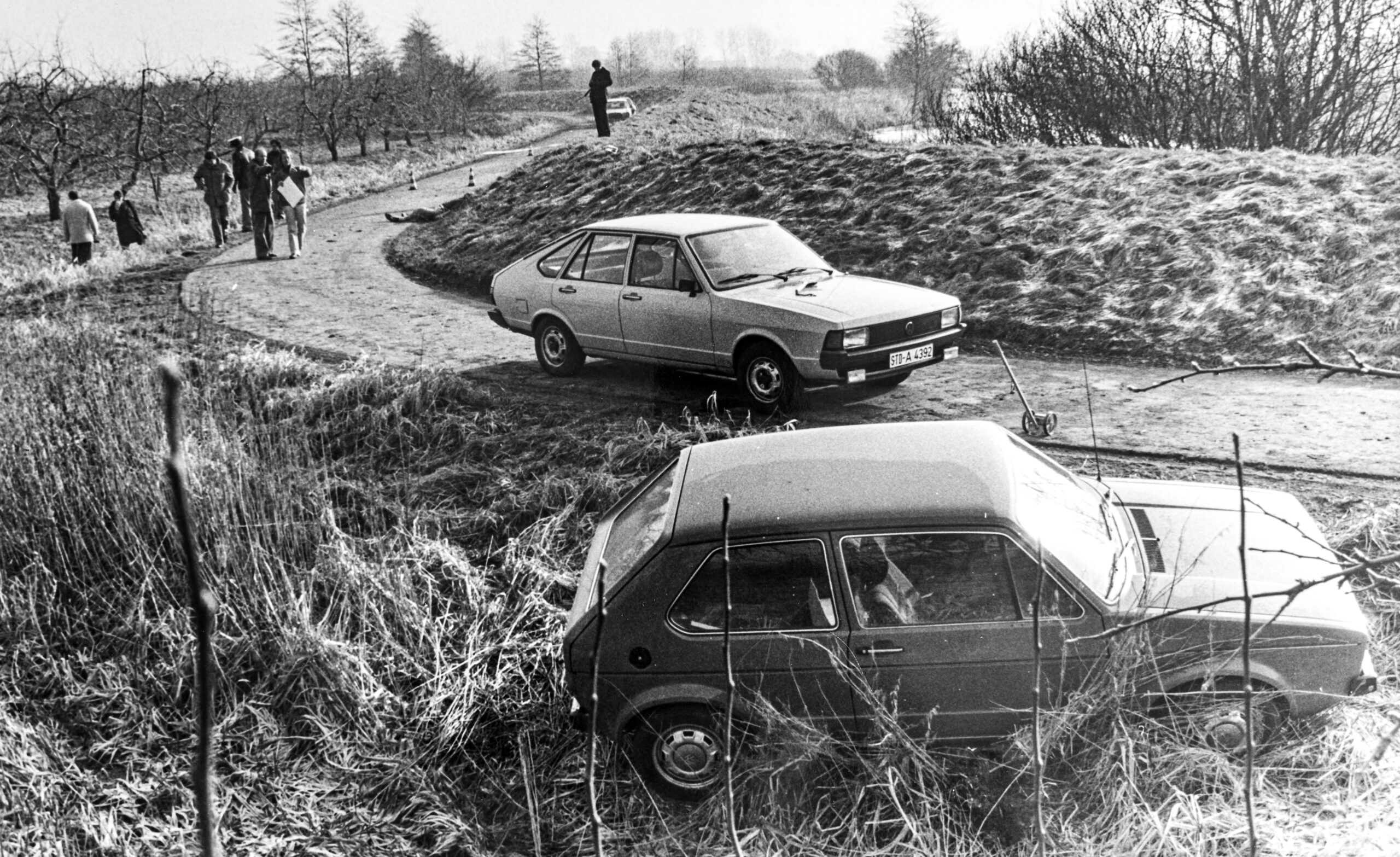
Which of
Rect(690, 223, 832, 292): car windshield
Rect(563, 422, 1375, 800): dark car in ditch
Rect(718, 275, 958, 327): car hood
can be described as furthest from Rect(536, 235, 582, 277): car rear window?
Rect(563, 422, 1375, 800): dark car in ditch

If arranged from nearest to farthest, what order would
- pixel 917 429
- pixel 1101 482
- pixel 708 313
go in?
pixel 917 429
pixel 1101 482
pixel 708 313

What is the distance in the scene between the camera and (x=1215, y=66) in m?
20.8

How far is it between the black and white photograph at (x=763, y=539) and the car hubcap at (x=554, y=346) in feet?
0.24

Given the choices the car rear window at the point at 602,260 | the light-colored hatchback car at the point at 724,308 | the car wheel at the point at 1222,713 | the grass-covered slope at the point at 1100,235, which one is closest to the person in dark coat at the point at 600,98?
the grass-covered slope at the point at 1100,235

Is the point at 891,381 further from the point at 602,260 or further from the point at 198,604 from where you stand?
the point at 198,604

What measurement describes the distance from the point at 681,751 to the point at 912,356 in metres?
4.96

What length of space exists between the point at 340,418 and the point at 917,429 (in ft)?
20.2

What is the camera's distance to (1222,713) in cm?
454

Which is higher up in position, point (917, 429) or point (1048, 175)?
point (1048, 175)

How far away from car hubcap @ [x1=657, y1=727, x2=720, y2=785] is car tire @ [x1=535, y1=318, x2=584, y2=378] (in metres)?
6.34

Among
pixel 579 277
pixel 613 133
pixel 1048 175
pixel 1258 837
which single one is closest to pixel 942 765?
pixel 1258 837

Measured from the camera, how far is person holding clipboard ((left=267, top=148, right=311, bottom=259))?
1902 cm

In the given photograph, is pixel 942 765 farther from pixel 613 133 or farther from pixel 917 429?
pixel 613 133

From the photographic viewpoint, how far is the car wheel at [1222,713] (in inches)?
178
